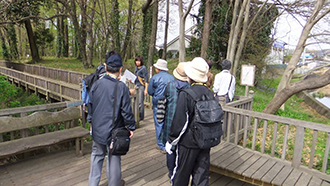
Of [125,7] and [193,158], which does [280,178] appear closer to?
[193,158]

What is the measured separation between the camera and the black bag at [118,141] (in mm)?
2810

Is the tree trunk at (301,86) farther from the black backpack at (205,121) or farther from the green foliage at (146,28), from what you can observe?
the green foliage at (146,28)

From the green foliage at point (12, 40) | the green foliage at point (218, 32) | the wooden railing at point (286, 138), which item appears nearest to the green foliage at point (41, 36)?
the green foliage at point (12, 40)

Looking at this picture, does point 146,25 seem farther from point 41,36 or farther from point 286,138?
point 41,36

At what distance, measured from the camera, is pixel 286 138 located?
3748mm

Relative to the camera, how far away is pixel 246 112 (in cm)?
414

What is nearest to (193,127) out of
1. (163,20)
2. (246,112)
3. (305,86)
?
(246,112)

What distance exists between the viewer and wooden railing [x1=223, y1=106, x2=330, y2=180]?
11.2 ft

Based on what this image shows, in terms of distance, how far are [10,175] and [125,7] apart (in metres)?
29.0

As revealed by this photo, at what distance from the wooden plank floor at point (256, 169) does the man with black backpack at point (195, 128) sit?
3.22 ft

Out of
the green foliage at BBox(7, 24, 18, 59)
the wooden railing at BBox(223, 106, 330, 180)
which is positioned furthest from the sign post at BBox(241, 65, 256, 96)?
the green foliage at BBox(7, 24, 18, 59)

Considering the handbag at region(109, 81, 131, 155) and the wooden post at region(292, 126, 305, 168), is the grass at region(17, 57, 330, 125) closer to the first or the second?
the wooden post at region(292, 126, 305, 168)

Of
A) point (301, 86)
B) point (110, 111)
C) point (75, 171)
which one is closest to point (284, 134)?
point (301, 86)

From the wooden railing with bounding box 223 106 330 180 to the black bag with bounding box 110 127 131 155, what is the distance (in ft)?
7.71
